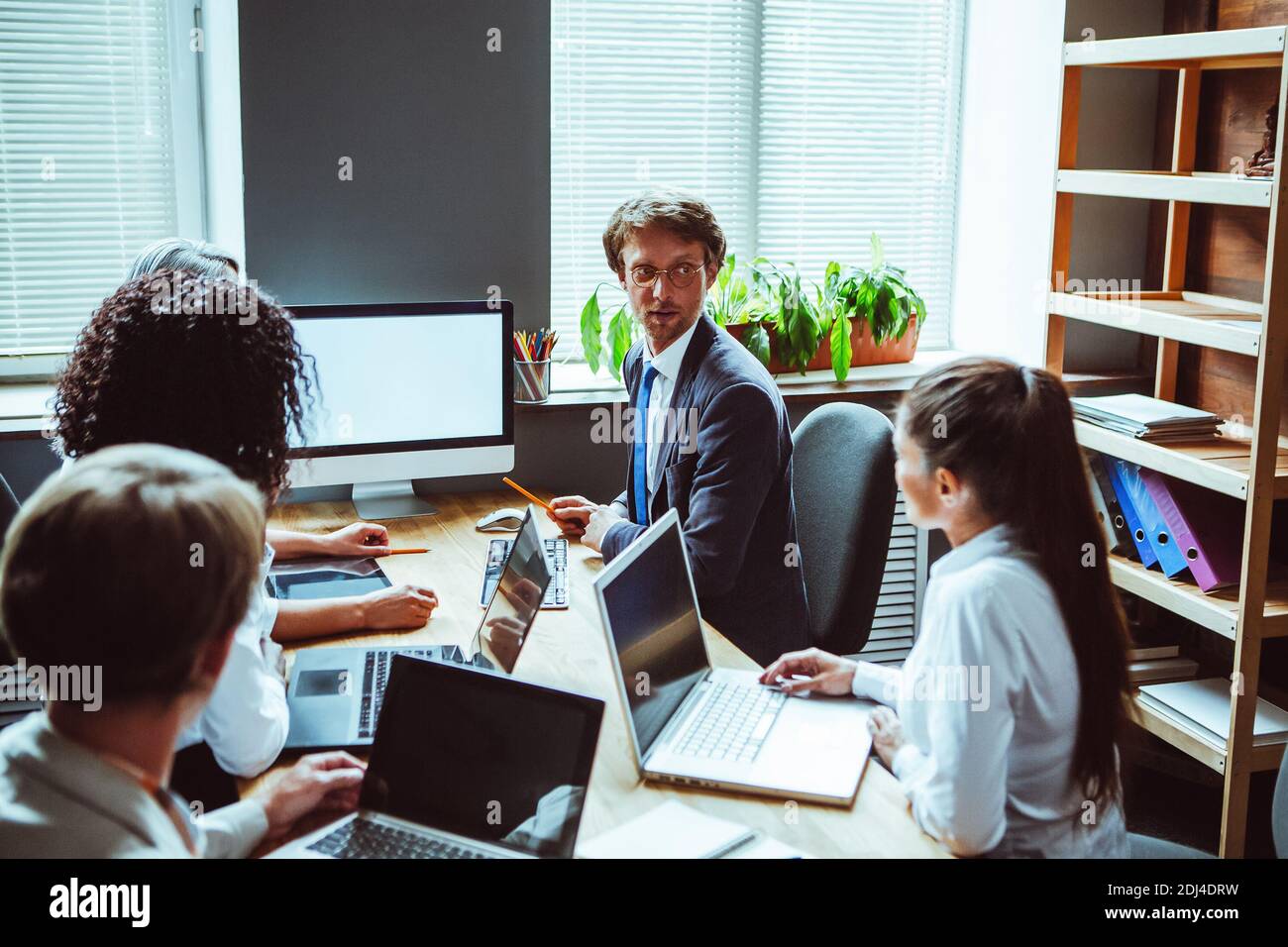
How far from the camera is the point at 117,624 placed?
94cm

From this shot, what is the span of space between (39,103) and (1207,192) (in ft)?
8.48

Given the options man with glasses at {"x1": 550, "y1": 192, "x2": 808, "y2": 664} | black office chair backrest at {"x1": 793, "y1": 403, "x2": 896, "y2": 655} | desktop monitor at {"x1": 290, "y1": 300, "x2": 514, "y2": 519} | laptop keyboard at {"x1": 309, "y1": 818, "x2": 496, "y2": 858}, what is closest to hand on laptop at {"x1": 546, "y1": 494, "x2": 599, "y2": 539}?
man with glasses at {"x1": 550, "y1": 192, "x2": 808, "y2": 664}

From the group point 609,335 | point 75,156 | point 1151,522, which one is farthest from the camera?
point 609,335

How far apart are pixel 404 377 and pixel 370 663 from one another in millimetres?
969

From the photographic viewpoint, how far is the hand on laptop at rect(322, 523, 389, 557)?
2381mm

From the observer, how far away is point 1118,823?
1.48 metres

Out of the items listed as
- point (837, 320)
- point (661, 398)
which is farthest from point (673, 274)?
point (837, 320)

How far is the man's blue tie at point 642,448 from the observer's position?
2.51m

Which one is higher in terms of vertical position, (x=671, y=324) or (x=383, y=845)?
(x=671, y=324)

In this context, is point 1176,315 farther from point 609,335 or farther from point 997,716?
point 997,716

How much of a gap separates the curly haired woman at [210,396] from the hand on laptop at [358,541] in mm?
723

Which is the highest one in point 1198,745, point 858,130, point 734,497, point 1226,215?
point 858,130

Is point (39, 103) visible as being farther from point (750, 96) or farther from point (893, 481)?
point (893, 481)

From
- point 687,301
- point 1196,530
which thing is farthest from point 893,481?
point 1196,530
